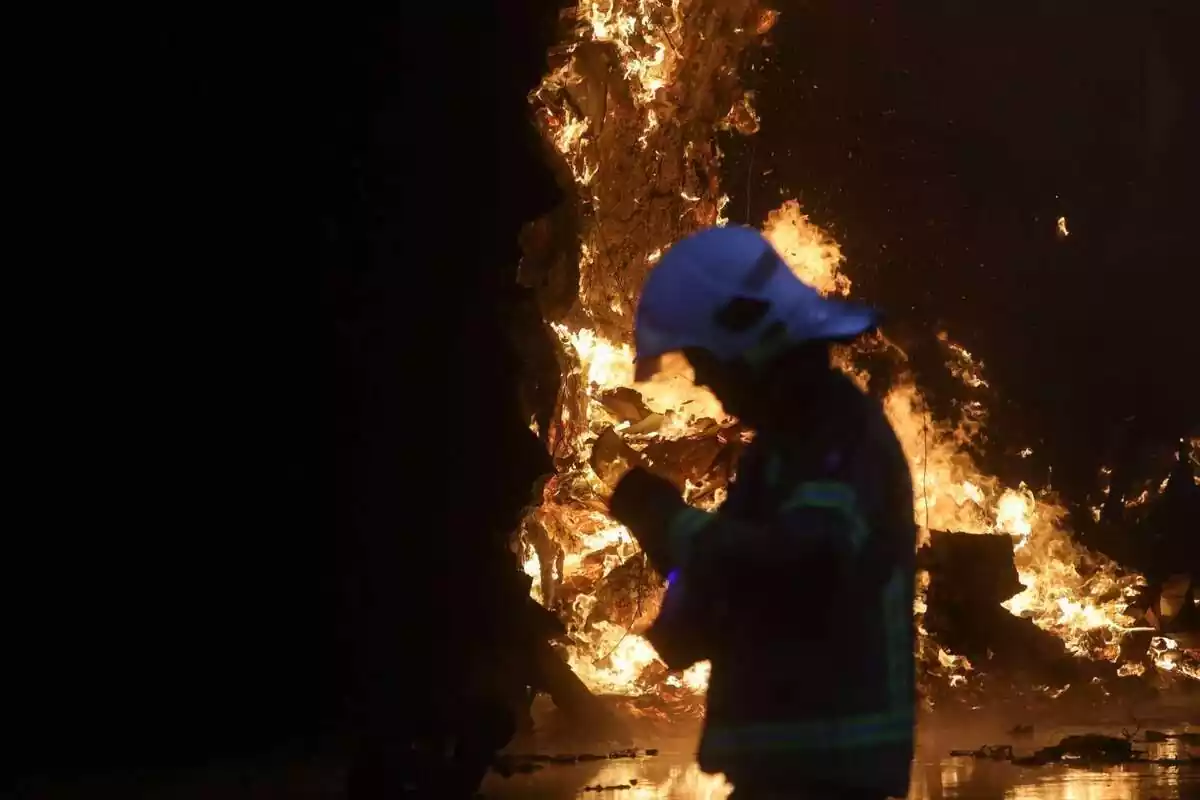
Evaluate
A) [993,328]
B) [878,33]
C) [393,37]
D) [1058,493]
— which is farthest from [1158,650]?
[393,37]

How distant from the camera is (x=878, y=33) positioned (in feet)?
13.7

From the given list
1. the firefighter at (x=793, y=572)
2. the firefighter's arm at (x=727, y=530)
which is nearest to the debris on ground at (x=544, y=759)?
the firefighter at (x=793, y=572)

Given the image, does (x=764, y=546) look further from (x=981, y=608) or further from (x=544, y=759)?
(x=981, y=608)

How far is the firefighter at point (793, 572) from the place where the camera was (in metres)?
3.11

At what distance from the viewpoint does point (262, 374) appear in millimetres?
3428

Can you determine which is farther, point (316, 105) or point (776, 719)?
point (316, 105)

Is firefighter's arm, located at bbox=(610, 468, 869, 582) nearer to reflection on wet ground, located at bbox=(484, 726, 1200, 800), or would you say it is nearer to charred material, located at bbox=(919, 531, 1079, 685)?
reflection on wet ground, located at bbox=(484, 726, 1200, 800)

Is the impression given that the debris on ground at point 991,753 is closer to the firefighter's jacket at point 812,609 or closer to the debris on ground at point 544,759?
the firefighter's jacket at point 812,609

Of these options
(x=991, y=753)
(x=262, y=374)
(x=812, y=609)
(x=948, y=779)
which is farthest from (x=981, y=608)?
(x=262, y=374)

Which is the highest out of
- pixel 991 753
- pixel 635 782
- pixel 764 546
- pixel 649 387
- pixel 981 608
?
pixel 649 387

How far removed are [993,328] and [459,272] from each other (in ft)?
5.65

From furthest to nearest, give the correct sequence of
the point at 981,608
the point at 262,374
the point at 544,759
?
the point at 981,608 → the point at 544,759 → the point at 262,374

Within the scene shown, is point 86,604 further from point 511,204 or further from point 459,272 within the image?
point 511,204

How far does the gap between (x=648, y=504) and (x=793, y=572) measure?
0.40 metres
